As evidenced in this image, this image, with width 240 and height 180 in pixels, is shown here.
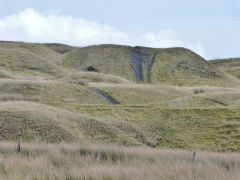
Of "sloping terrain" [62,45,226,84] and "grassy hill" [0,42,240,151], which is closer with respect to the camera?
"grassy hill" [0,42,240,151]

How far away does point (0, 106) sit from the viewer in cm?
4141

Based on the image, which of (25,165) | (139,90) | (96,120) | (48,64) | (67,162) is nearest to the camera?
(25,165)

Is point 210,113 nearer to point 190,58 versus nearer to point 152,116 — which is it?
point 152,116

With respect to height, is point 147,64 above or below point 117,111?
above

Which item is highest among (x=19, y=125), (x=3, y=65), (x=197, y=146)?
(x=3, y=65)

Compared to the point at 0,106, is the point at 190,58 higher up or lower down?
higher up

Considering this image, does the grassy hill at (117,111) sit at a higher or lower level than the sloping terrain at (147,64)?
lower

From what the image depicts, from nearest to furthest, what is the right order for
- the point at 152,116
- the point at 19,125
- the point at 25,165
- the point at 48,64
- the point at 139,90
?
the point at 25,165, the point at 19,125, the point at 152,116, the point at 139,90, the point at 48,64

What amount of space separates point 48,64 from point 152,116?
75699mm

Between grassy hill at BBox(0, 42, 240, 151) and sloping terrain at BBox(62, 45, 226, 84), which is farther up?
sloping terrain at BBox(62, 45, 226, 84)

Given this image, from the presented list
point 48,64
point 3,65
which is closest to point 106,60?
point 48,64

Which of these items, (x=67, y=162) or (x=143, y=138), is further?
(x=143, y=138)

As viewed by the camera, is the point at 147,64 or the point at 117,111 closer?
the point at 117,111

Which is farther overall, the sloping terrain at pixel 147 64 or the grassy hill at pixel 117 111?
the sloping terrain at pixel 147 64
